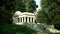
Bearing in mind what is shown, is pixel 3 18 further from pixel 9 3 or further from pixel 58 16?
pixel 58 16

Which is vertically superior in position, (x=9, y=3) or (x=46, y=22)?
(x=9, y=3)

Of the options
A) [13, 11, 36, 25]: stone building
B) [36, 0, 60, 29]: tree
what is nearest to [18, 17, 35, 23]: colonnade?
[13, 11, 36, 25]: stone building

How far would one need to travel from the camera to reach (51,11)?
60469 millimetres

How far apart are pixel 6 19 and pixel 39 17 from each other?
1201 inches

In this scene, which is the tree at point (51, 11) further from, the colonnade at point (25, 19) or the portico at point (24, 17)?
the colonnade at point (25, 19)

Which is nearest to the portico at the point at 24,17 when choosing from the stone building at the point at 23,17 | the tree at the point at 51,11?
the stone building at the point at 23,17

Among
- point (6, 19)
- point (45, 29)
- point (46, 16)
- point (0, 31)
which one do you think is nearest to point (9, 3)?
point (6, 19)

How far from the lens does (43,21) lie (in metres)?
62.7

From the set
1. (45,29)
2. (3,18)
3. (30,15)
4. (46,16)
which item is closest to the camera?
(3,18)

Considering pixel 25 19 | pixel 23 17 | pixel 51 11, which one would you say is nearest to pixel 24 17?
pixel 23 17

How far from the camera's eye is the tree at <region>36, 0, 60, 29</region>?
5969 centimetres

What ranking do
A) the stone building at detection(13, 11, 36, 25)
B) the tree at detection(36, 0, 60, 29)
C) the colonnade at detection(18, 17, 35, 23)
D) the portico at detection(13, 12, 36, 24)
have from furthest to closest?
1. the colonnade at detection(18, 17, 35, 23)
2. the portico at detection(13, 12, 36, 24)
3. the stone building at detection(13, 11, 36, 25)
4. the tree at detection(36, 0, 60, 29)

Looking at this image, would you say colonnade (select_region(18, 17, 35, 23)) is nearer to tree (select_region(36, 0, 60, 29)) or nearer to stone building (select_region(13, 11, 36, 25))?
stone building (select_region(13, 11, 36, 25))

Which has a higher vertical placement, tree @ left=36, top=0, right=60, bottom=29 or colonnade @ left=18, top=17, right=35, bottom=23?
tree @ left=36, top=0, right=60, bottom=29
